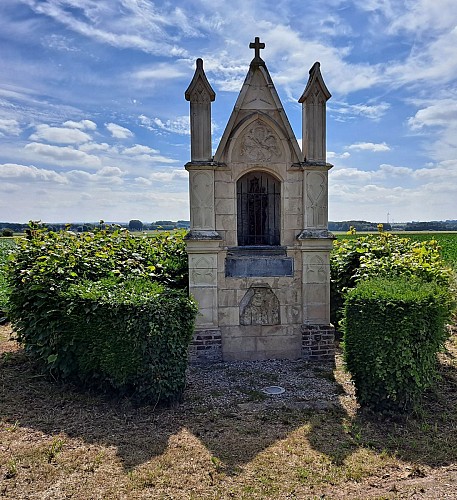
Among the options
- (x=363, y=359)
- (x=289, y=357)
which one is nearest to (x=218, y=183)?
(x=289, y=357)

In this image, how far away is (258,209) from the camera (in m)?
8.15

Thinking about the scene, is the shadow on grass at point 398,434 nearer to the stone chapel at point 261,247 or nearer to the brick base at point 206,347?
the stone chapel at point 261,247

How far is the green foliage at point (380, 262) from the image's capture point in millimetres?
7211

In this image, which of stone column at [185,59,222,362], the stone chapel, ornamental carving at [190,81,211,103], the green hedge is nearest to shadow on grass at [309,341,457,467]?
the green hedge

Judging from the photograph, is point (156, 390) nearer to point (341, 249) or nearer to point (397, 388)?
point (397, 388)

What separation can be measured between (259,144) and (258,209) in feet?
4.01

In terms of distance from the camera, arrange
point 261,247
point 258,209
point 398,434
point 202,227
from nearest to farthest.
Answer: point 398,434 < point 202,227 < point 261,247 < point 258,209

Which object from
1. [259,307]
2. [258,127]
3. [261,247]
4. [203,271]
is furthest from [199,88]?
[259,307]

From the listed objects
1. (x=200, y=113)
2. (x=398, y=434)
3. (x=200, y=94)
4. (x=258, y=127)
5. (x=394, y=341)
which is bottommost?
(x=398, y=434)

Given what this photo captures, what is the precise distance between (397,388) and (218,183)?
4173 millimetres

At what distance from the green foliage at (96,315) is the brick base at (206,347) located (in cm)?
136

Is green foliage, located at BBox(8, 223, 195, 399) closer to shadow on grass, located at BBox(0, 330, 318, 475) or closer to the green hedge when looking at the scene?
shadow on grass, located at BBox(0, 330, 318, 475)

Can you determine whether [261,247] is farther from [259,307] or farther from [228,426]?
[228,426]

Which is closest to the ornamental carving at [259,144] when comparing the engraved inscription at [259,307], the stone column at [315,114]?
the stone column at [315,114]
